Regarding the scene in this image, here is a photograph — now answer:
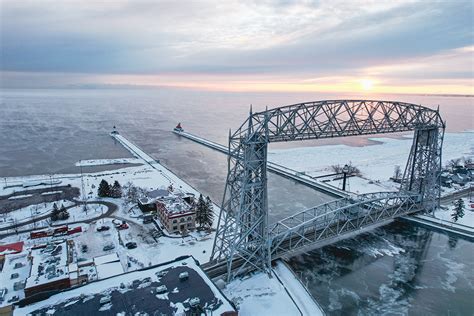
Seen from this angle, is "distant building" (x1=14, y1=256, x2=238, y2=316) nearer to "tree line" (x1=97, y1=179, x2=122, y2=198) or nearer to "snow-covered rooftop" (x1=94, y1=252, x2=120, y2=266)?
"snow-covered rooftop" (x1=94, y1=252, x2=120, y2=266)

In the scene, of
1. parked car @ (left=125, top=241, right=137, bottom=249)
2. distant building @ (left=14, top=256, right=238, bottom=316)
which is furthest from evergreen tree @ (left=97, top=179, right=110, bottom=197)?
distant building @ (left=14, top=256, right=238, bottom=316)

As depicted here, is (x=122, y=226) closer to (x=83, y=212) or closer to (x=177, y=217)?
(x=177, y=217)

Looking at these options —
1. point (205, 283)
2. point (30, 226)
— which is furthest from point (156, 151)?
point (205, 283)

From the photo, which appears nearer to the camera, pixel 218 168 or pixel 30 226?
pixel 30 226

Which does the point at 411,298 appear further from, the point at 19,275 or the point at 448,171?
the point at 448,171

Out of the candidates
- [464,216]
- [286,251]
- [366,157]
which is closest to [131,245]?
[286,251]

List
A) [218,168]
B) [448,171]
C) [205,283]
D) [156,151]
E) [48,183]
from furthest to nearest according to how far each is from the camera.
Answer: [156,151]
[218,168]
[448,171]
[48,183]
[205,283]

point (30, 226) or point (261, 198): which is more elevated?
point (261, 198)

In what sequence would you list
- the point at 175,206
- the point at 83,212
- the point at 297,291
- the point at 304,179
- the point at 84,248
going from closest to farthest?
the point at 297,291 < the point at 84,248 < the point at 175,206 < the point at 83,212 < the point at 304,179
